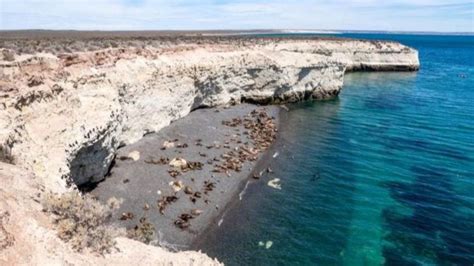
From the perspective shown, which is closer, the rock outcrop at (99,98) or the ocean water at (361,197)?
the rock outcrop at (99,98)

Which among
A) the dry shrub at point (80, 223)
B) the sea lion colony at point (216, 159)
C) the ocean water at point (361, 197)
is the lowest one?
the ocean water at point (361, 197)

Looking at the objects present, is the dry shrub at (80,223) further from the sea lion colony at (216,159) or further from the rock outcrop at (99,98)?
the sea lion colony at (216,159)

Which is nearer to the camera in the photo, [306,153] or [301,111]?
[306,153]

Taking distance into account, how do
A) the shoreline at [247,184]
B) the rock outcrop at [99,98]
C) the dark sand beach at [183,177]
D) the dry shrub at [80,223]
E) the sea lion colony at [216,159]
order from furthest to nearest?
the sea lion colony at [216,159], the dark sand beach at [183,177], the shoreline at [247,184], the rock outcrop at [99,98], the dry shrub at [80,223]

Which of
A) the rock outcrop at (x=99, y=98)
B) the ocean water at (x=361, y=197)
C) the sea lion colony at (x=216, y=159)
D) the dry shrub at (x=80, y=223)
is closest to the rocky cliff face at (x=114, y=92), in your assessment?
the rock outcrop at (x=99, y=98)

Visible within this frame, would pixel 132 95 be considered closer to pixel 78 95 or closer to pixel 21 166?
pixel 78 95

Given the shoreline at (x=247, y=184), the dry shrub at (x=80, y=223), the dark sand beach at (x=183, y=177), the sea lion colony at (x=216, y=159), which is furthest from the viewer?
the sea lion colony at (x=216, y=159)

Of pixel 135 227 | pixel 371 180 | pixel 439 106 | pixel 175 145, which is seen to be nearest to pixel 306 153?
pixel 371 180

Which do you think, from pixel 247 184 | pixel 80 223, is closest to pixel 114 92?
pixel 247 184
